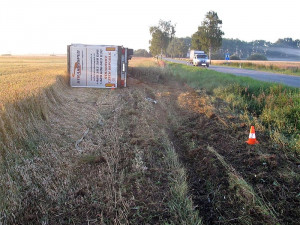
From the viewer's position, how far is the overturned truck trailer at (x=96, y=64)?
14.6 meters

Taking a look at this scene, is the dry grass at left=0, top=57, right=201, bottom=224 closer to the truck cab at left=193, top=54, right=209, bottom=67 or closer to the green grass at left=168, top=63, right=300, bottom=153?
the green grass at left=168, top=63, right=300, bottom=153

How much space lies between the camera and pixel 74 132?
695 centimetres

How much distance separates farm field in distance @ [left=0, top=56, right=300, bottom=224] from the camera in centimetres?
367

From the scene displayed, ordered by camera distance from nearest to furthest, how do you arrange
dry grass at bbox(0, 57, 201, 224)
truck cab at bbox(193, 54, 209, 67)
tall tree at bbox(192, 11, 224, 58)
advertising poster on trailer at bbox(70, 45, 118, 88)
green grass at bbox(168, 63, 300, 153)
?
dry grass at bbox(0, 57, 201, 224), green grass at bbox(168, 63, 300, 153), advertising poster on trailer at bbox(70, 45, 118, 88), truck cab at bbox(193, 54, 209, 67), tall tree at bbox(192, 11, 224, 58)

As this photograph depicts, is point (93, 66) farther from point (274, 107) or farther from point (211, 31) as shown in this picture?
point (211, 31)

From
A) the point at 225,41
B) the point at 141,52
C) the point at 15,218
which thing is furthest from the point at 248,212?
the point at 225,41

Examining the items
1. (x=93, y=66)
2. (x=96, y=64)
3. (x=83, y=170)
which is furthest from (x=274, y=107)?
(x=93, y=66)

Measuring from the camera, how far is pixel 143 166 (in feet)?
15.9

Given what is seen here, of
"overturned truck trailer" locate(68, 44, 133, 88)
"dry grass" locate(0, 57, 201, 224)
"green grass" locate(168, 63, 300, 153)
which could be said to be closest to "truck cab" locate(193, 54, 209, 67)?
"overturned truck trailer" locate(68, 44, 133, 88)

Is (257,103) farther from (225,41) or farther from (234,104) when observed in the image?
(225,41)

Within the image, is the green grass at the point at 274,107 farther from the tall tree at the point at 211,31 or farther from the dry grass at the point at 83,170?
the tall tree at the point at 211,31

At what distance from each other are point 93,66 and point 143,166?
10922 mm

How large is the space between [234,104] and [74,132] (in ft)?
19.7

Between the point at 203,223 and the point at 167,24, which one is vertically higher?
the point at 167,24
